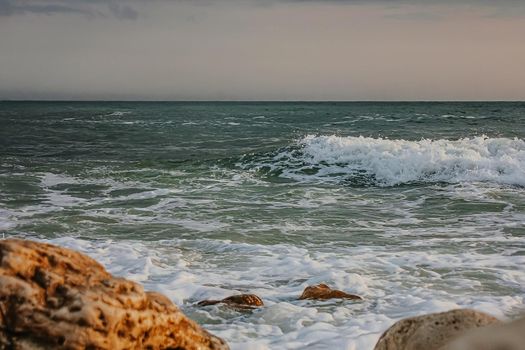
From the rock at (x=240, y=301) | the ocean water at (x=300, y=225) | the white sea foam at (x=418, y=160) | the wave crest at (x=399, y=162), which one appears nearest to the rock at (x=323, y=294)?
the ocean water at (x=300, y=225)

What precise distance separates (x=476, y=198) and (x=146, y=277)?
28.3 feet

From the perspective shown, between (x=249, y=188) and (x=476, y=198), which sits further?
(x=249, y=188)

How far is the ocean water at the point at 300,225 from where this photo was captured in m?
6.04

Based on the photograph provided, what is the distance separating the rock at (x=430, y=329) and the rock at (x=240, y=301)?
3.21 m

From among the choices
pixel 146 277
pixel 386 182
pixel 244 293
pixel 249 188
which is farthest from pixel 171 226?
pixel 386 182

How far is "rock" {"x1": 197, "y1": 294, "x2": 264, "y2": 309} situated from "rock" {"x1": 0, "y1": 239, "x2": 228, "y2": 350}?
2.92 m

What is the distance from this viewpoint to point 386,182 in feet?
55.0

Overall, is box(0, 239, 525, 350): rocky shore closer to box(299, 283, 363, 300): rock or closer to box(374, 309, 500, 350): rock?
box(374, 309, 500, 350): rock

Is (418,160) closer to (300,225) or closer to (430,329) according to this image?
(300,225)

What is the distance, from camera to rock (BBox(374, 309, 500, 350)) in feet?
8.80

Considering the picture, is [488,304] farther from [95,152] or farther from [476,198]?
[95,152]

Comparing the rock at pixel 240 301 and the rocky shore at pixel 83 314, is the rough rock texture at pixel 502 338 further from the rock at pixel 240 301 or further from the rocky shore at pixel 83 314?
the rock at pixel 240 301

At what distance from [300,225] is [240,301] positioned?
14.8 feet

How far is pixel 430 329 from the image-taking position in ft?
8.96
